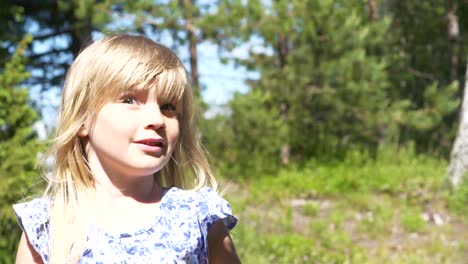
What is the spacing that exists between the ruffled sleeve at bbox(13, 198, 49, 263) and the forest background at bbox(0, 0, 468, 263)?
2775 mm

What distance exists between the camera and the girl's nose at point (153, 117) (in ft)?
6.45

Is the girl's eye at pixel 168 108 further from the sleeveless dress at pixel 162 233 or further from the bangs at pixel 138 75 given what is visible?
the sleeveless dress at pixel 162 233

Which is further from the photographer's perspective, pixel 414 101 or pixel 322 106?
pixel 414 101

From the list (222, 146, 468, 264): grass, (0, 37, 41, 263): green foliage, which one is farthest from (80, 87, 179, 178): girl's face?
(222, 146, 468, 264): grass

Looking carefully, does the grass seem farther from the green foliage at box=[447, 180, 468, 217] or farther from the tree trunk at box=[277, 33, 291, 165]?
the tree trunk at box=[277, 33, 291, 165]

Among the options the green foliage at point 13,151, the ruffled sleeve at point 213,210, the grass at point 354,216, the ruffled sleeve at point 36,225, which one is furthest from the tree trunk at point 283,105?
the ruffled sleeve at point 36,225

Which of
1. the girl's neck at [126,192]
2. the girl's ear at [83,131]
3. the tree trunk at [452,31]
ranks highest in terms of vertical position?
the girl's ear at [83,131]

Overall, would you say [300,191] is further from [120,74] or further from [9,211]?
[120,74]

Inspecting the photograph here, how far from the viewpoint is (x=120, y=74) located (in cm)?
200

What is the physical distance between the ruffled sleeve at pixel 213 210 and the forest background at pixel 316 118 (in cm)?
295

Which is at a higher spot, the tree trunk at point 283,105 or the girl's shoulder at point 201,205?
the girl's shoulder at point 201,205

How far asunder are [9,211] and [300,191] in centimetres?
497

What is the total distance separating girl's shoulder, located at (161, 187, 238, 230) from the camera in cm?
205

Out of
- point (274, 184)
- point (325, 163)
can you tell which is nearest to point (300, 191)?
point (274, 184)
